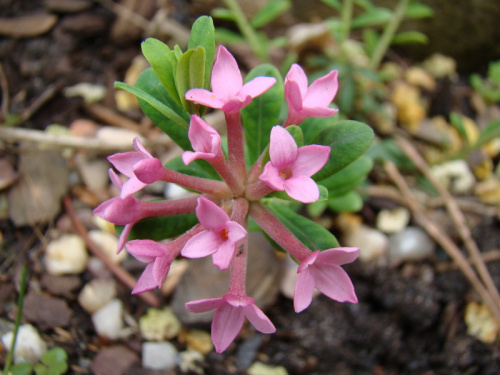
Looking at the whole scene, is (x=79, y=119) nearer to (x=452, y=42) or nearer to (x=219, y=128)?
(x=219, y=128)

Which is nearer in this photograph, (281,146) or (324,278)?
(281,146)

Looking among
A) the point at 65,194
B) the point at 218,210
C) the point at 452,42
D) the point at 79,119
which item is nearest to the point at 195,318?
the point at 65,194

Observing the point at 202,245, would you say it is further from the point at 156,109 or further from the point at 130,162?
the point at 156,109

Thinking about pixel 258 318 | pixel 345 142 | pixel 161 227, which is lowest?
pixel 161 227

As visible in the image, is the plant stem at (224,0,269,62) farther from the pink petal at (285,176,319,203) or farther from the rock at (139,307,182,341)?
the pink petal at (285,176,319,203)

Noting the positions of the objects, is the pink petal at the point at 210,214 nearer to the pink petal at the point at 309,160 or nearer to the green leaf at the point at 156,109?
the pink petal at the point at 309,160

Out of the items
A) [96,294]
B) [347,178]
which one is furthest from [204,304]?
[96,294]

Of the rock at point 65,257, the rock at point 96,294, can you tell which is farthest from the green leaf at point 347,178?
the rock at point 65,257
